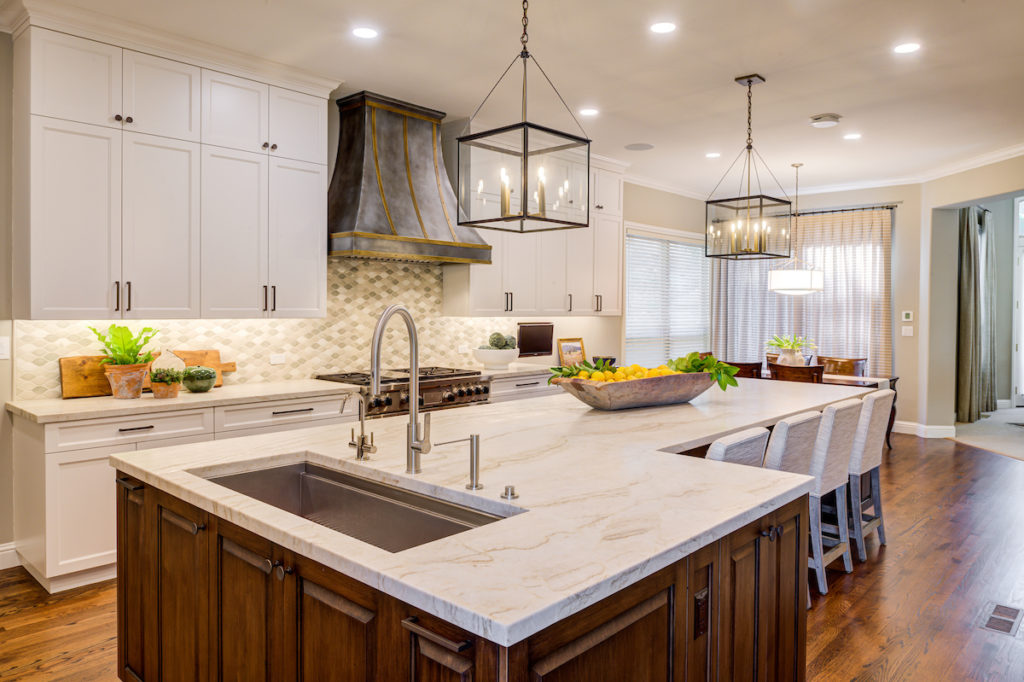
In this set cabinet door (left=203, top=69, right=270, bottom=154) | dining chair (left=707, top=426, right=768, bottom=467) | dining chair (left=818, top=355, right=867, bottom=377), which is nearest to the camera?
dining chair (left=707, top=426, right=768, bottom=467)

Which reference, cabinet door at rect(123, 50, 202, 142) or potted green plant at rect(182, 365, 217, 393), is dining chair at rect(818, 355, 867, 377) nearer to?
potted green plant at rect(182, 365, 217, 393)

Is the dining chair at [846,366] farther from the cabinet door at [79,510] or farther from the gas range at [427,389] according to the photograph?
the cabinet door at [79,510]

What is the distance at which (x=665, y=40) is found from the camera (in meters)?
3.67

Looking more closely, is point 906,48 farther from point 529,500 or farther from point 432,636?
point 432,636

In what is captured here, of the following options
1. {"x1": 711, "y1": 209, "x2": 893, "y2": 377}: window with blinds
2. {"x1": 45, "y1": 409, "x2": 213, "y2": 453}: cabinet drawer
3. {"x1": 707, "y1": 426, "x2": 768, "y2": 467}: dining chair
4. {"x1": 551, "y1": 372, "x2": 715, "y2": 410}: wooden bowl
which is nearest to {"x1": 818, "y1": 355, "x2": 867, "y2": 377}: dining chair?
{"x1": 711, "y1": 209, "x2": 893, "y2": 377}: window with blinds

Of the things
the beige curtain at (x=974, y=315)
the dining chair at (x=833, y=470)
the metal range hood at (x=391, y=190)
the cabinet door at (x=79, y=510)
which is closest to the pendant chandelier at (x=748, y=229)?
the dining chair at (x=833, y=470)

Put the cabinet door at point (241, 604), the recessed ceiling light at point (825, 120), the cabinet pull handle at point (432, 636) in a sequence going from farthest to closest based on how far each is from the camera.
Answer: the recessed ceiling light at point (825, 120) → the cabinet door at point (241, 604) → the cabinet pull handle at point (432, 636)

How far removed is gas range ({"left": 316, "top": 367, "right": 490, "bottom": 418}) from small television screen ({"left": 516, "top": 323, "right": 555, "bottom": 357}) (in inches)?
47.6

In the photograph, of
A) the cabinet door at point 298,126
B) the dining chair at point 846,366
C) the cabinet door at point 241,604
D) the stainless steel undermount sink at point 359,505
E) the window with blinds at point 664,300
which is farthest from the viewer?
the window with blinds at point 664,300

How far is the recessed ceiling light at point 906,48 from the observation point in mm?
3727

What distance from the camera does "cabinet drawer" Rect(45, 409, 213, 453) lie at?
3195 mm

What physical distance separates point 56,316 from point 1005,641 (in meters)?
4.56

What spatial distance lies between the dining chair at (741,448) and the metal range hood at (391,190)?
2.74m

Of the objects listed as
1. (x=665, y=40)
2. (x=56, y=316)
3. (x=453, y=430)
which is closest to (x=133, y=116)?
(x=56, y=316)
